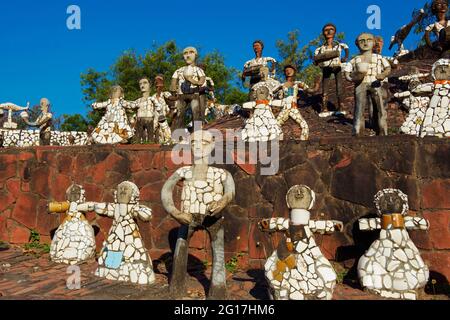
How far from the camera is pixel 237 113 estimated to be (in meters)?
11.1

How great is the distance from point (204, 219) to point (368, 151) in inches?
90.7

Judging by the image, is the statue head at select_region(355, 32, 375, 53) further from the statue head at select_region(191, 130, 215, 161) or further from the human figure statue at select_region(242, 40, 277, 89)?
the human figure statue at select_region(242, 40, 277, 89)

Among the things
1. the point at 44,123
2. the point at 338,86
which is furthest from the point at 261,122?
the point at 44,123

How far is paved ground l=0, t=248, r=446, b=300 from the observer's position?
4.07m

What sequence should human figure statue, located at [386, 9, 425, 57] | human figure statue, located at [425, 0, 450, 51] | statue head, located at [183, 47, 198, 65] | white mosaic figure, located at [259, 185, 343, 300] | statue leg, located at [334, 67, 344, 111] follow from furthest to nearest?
human figure statue, located at [386, 9, 425, 57] → statue leg, located at [334, 67, 344, 111] → human figure statue, located at [425, 0, 450, 51] → statue head, located at [183, 47, 198, 65] → white mosaic figure, located at [259, 185, 343, 300]

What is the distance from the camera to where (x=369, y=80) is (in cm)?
581

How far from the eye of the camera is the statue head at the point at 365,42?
5.80 meters

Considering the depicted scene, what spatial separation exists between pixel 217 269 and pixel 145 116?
4.52 m

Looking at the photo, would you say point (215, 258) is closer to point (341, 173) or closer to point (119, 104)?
point (341, 173)

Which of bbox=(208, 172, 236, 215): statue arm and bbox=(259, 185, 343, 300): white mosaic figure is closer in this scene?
bbox=(259, 185, 343, 300): white mosaic figure

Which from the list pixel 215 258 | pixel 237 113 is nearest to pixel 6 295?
pixel 215 258

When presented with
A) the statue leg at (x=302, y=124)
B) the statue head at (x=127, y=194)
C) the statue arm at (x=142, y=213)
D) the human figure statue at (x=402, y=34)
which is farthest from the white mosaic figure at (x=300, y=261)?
the human figure statue at (x=402, y=34)

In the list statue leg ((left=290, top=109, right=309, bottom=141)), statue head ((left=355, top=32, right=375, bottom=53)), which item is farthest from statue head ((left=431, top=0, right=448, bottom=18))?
statue leg ((left=290, top=109, right=309, bottom=141))

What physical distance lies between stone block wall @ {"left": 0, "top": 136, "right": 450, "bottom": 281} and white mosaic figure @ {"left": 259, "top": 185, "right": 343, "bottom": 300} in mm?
1320
